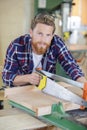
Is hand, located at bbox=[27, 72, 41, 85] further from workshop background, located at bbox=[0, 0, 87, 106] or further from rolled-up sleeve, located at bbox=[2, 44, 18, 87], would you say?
workshop background, located at bbox=[0, 0, 87, 106]

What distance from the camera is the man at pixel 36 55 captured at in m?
1.50

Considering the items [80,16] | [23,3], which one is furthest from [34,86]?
[80,16]

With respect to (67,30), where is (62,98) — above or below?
below

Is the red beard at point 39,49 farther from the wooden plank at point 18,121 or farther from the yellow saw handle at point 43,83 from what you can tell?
the wooden plank at point 18,121

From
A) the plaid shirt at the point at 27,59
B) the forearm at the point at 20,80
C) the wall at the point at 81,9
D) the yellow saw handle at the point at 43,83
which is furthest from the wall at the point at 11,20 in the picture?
the yellow saw handle at the point at 43,83

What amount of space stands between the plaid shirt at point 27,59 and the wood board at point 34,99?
201 millimetres

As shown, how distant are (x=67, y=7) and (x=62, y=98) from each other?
214 centimetres

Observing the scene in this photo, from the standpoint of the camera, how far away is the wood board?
1.13 metres

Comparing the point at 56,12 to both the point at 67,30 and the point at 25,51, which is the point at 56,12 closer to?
the point at 67,30

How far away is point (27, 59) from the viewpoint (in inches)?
64.7

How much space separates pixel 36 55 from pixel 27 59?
0.06 m

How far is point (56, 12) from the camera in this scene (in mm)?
3488

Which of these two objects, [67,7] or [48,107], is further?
[67,7]

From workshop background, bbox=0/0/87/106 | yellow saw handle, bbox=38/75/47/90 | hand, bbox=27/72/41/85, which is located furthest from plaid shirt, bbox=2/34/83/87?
workshop background, bbox=0/0/87/106
